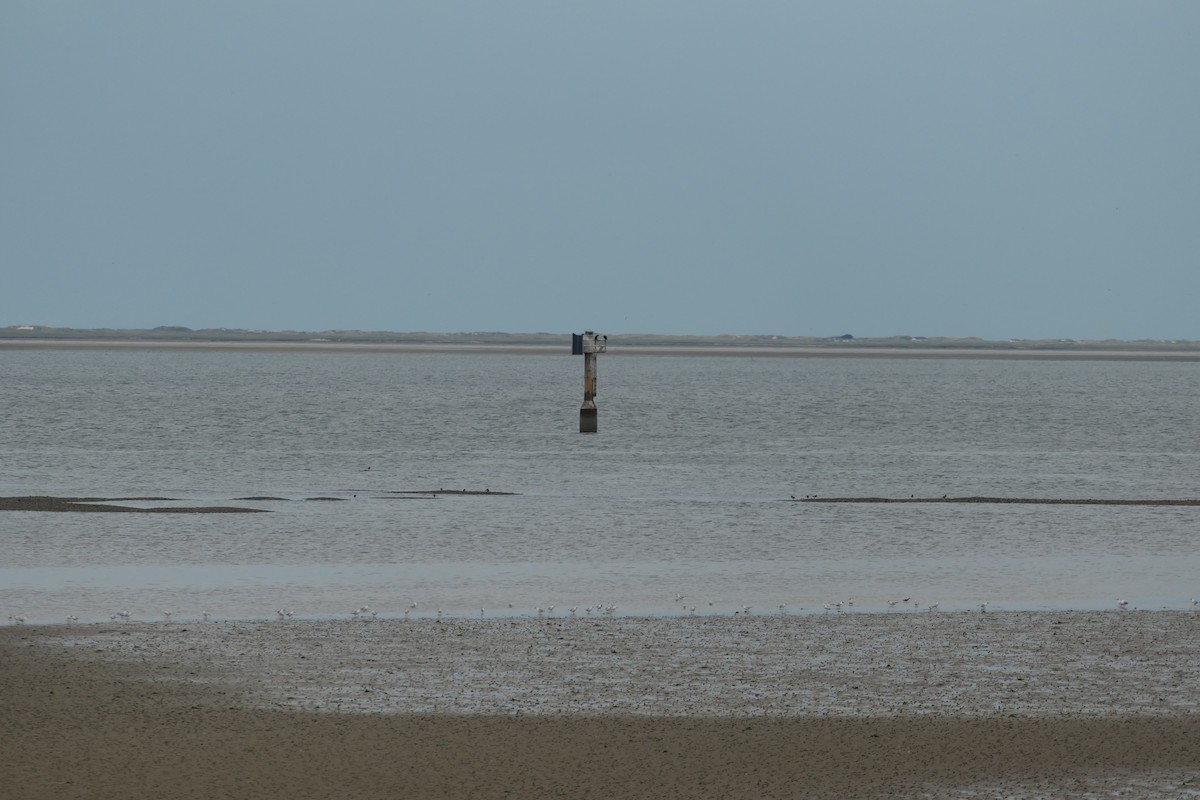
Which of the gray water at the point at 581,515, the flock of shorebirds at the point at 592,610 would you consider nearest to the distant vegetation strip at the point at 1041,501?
the gray water at the point at 581,515

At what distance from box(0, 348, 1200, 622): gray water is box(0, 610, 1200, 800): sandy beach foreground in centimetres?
206

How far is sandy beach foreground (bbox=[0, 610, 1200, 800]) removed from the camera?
9500mm

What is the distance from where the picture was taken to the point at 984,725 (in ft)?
35.9

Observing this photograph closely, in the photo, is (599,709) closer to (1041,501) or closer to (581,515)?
(581,515)

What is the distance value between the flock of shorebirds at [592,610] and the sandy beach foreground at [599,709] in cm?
48

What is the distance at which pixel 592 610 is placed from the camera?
16391mm

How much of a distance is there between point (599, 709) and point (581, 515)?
16.2 meters

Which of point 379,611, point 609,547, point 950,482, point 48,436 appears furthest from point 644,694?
point 48,436

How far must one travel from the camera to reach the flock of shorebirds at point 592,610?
51.0 feet

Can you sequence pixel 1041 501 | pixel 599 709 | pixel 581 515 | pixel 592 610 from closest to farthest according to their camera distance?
pixel 599 709 → pixel 592 610 → pixel 581 515 → pixel 1041 501

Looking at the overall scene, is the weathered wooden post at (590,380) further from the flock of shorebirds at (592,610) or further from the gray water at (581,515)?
the flock of shorebirds at (592,610)

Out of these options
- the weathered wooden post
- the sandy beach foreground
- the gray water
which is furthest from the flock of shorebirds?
the weathered wooden post

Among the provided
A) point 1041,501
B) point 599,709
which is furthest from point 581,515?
point 599,709

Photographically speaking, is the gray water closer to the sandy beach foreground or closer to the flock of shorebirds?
the flock of shorebirds
